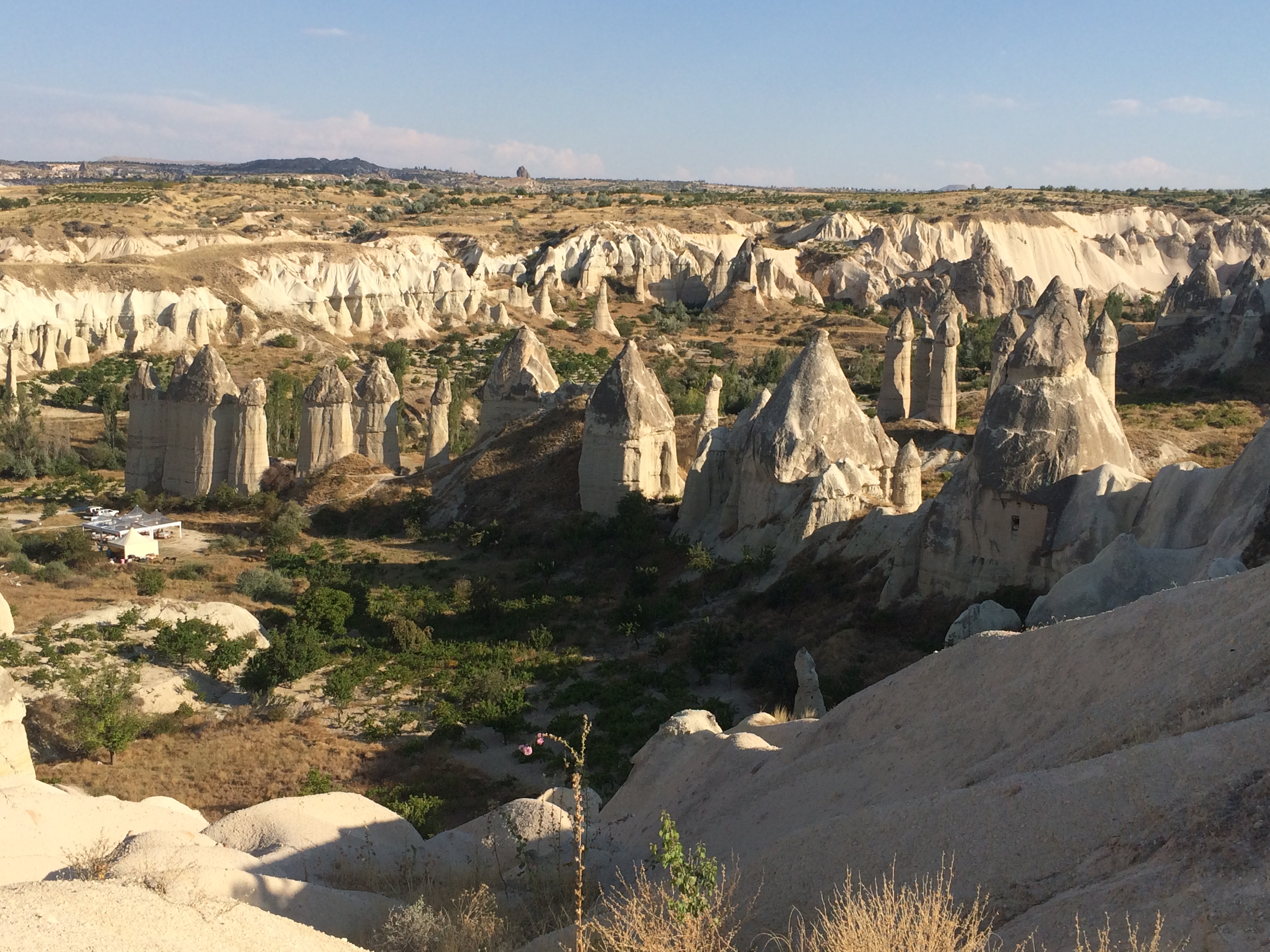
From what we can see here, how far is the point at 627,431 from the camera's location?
73.7 ft

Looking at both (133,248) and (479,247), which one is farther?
(479,247)

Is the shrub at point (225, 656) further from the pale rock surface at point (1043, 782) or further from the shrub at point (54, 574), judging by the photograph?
the pale rock surface at point (1043, 782)

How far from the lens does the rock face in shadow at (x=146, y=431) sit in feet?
90.6

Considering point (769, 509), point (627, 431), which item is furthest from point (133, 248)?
point (769, 509)

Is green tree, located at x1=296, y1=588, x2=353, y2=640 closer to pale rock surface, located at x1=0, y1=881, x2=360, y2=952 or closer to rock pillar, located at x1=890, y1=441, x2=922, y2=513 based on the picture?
rock pillar, located at x1=890, y1=441, x2=922, y2=513

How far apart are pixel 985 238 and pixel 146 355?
134 feet

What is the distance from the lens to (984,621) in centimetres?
1277

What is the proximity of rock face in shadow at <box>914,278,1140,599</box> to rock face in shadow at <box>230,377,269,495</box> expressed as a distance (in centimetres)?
1742

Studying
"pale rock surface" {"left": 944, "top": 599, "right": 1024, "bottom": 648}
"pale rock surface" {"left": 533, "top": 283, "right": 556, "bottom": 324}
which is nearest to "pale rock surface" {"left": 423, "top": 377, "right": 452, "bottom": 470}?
"pale rock surface" {"left": 944, "top": 599, "right": 1024, "bottom": 648}

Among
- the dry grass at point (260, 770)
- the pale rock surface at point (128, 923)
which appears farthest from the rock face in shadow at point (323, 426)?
→ the pale rock surface at point (128, 923)

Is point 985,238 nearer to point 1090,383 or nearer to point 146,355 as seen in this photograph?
point 146,355

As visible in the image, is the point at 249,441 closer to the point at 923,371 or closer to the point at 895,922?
the point at 923,371

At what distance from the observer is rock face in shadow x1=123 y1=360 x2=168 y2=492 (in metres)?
27.6

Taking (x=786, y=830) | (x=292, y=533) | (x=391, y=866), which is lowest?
(x=292, y=533)
